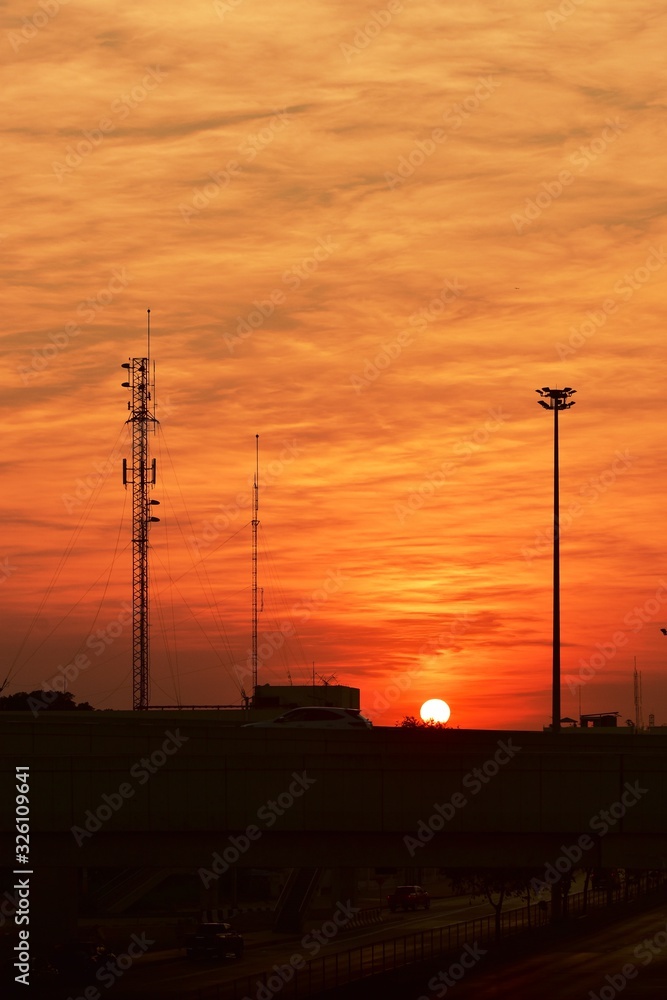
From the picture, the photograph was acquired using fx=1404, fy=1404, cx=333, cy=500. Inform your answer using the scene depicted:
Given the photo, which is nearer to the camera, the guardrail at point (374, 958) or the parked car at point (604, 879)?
the guardrail at point (374, 958)

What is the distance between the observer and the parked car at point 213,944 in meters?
63.4

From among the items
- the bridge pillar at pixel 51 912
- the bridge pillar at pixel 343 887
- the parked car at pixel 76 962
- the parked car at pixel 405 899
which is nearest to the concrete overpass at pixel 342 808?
the parked car at pixel 76 962

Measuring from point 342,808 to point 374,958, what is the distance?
21.8m

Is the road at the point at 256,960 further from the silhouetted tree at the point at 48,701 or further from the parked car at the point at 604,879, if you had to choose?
the silhouetted tree at the point at 48,701

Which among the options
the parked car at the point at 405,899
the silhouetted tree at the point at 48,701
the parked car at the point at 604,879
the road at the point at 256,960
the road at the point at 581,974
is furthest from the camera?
the silhouetted tree at the point at 48,701

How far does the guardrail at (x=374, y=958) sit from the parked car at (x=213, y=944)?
263 centimetres

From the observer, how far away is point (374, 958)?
196 ft

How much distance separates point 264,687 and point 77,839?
84.4 metres

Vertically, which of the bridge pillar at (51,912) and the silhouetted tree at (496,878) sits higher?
the bridge pillar at (51,912)

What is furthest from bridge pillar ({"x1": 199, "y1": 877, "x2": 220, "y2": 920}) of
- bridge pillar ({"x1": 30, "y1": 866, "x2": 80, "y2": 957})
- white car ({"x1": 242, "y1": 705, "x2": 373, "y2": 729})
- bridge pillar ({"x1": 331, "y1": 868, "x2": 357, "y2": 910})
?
white car ({"x1": 242, "y1": 705, "x2": 373, "y2": 729})

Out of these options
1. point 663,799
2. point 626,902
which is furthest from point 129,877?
point 663,799

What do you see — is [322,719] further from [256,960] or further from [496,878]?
[496,878]

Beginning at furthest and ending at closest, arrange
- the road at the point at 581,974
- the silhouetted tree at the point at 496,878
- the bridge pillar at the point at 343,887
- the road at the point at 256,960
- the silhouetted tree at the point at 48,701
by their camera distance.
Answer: the silhouetted tree at the point at 48,701
the bridge pillar at the point at 343,887
the silhouetted tree at the point at 496,878
the road at the point at 256,960
the road at the point at 581,974

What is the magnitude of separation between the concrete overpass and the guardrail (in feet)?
18.8
